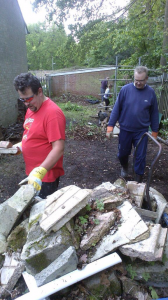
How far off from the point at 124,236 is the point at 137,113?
220 cm

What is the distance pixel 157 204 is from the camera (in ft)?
7.66

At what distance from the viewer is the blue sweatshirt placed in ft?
11.1

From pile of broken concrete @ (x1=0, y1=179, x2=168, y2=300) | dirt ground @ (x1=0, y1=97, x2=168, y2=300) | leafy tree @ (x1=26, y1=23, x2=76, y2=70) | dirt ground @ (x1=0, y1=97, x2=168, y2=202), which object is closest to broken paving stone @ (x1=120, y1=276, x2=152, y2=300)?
pile of broken concrete @ (x1=0, y1=179, x2=168, y2=300)

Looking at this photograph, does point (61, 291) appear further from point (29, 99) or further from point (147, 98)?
point (147, 98)

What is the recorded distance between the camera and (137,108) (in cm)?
339

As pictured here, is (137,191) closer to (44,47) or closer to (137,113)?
(137,113)

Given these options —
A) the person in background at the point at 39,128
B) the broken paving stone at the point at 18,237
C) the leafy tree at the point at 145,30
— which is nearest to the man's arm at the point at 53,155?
the person in background at the point at 39,128

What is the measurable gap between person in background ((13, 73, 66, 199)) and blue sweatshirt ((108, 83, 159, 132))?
165 cm

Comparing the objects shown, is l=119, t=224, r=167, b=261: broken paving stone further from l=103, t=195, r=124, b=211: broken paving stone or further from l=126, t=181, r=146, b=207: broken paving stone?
l=126, t=181, r=146, b=207: broken paving stone

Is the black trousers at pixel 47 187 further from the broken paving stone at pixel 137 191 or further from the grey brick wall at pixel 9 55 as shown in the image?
the grey brick wall at pixel 9 55

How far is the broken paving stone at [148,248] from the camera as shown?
5.06 ft

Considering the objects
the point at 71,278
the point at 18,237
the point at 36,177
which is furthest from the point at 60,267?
the point at 36,177

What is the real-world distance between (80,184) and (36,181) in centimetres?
238

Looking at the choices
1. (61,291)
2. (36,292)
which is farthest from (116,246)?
(36,292)
